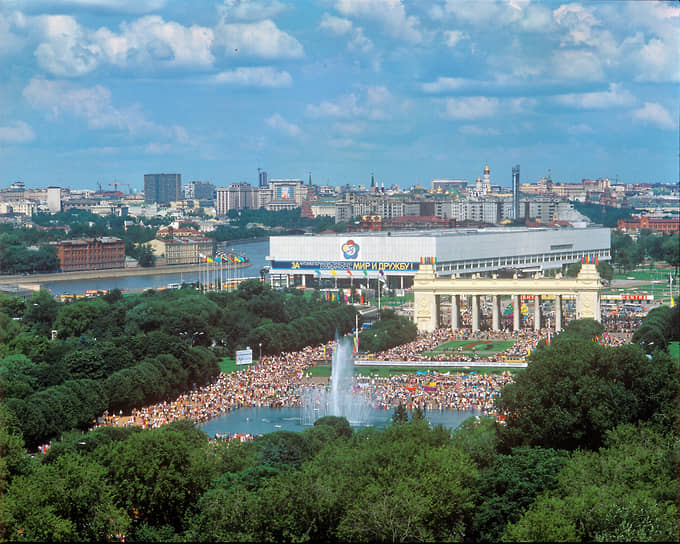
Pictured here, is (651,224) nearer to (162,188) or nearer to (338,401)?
(338,401)

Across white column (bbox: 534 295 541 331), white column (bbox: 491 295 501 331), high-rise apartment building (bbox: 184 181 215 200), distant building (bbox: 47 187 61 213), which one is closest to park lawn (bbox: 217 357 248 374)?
white column (bbox: 491 295 501 331)

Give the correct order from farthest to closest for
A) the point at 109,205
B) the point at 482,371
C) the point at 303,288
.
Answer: the point at 109,205 < the point at 303,288 < the point at 482,371

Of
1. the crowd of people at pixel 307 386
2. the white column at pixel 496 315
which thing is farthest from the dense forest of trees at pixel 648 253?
the crowd of people at pixel 307 386

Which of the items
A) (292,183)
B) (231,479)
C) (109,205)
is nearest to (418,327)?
(231,479)

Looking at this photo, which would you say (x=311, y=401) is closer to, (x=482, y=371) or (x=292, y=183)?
(x=482, y=371)

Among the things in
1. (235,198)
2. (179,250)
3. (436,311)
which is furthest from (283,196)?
(436,311)

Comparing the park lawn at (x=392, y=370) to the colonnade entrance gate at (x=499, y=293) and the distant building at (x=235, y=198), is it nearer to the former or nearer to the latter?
the colonnade entrance gate at (x=499, y=293)
